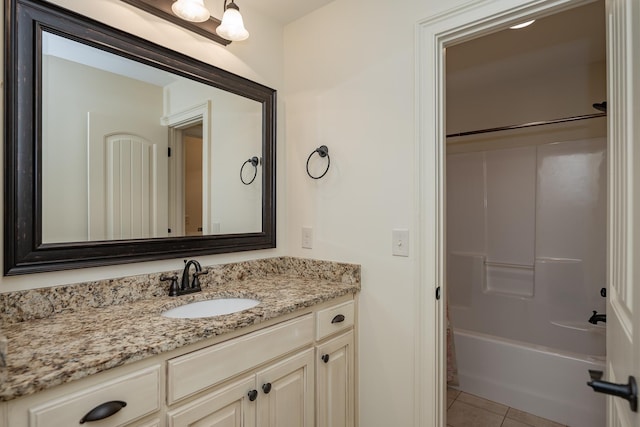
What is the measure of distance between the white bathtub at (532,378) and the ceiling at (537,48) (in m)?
2.02

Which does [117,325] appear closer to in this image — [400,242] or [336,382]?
[336,382]

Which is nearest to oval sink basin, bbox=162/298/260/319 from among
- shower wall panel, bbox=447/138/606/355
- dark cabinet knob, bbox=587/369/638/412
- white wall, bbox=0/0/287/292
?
white wall, bbox=0/0/287/292

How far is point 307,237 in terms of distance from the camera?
1886 millimetres

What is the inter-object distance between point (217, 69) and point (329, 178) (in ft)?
2.64

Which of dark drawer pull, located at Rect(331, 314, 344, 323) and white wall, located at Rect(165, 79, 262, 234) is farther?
white wall, located at Rect(165, 79, 262, 234)

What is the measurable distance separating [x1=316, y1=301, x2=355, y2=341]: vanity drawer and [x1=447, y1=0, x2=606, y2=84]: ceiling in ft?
6.09

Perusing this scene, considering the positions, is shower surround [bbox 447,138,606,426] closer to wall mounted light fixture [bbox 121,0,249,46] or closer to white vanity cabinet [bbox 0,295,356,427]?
white vanity cabinet [bbox 0,295,356,427]

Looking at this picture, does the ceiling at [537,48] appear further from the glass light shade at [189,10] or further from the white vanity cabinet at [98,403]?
the white vanity cabinet at [98,403]

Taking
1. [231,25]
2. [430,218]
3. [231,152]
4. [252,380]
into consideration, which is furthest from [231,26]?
[252,380]

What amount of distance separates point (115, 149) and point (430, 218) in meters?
1.36

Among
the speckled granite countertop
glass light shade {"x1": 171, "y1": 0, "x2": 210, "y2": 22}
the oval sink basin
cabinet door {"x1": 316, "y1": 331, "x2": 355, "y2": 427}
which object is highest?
glass light shade {"x1": 171, "y1": 0, "x2": 210, "y2": 22}

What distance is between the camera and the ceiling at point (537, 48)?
1.91m

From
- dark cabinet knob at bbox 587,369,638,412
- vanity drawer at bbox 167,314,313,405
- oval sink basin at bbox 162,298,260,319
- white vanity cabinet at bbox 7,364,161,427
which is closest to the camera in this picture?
dark cabinet knob at bbox 587,369,638,412

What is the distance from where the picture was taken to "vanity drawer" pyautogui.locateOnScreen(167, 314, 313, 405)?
96 cm
